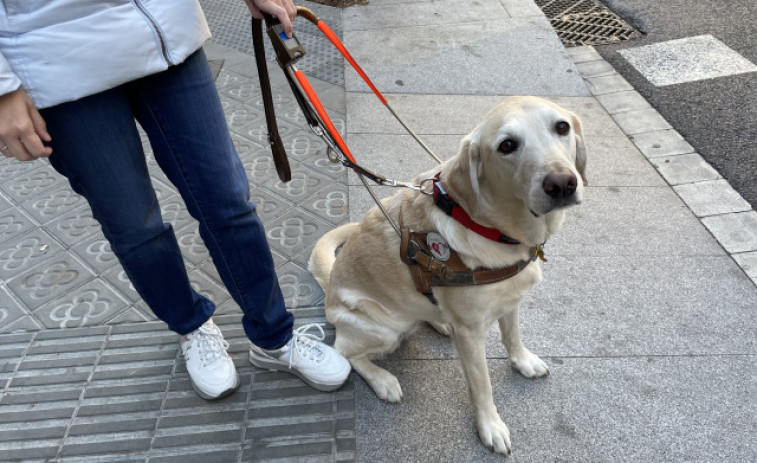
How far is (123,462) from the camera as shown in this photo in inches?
76.3

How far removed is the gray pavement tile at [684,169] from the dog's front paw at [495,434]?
2224mm

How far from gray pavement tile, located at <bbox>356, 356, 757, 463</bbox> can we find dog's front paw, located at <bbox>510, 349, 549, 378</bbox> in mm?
38

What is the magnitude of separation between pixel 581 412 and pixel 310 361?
3.66 ft

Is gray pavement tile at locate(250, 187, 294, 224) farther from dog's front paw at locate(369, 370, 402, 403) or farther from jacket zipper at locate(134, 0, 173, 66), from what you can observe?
jacket zipper at locate(134, 0, 173, 66)

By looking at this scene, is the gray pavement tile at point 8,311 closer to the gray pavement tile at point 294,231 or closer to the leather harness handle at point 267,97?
the gray pavement tile at point 294,231

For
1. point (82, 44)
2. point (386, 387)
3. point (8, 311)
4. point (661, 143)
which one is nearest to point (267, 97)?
point (82, 44)

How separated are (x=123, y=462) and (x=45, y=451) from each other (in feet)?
1.05

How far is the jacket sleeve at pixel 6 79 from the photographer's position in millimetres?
1222

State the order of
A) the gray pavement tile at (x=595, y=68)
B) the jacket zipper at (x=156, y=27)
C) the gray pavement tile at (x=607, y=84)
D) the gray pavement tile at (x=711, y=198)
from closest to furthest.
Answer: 1. the jacket zipper at (x=156, y=27)
2. the gray pavement tile at (x=711, y=198)
3. the gray pavement tile at (x=607, y=84)
4. the gray pavement tile at (x=595, y=68)

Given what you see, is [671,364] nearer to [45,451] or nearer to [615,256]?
[615,256]

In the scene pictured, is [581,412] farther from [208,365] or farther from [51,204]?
[51,204]

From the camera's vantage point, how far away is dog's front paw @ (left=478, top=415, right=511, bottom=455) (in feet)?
6.27

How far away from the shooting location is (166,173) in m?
1.76

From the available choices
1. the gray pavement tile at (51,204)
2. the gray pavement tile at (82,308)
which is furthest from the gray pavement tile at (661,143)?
the gray pavement tile at (51,204)
